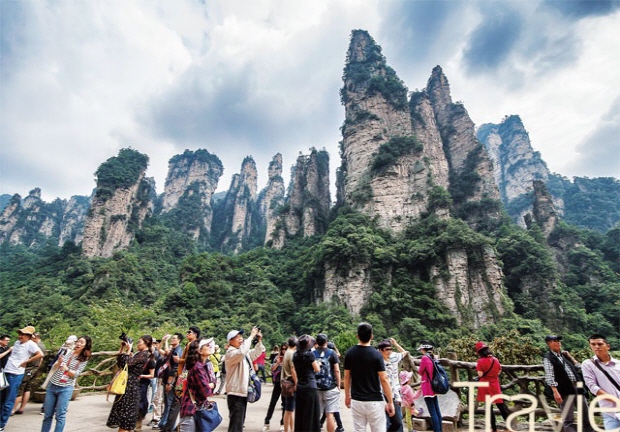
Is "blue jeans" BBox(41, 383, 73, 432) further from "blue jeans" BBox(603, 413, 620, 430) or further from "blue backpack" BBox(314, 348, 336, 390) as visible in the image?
"blue jeans" BBox(603, 413, 620, 430)

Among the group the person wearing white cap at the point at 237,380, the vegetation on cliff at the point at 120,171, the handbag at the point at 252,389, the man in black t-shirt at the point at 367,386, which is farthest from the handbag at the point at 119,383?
the vegetation on cliff at the point at 120,171

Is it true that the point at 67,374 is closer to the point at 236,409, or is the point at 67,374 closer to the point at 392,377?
the point at 236,409

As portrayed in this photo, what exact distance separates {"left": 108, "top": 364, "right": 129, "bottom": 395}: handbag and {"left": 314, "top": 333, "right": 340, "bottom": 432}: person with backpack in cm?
233

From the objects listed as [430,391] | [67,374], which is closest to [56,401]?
[67,374]

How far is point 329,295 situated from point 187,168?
192ft

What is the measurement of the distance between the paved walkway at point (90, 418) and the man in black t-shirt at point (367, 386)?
216 centimetres

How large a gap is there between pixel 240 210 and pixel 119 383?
6660 cm

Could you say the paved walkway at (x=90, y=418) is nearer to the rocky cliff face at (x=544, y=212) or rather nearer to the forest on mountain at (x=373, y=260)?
the forest on mountain at (x=373, y=260)

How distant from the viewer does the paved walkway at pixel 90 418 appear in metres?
4.73

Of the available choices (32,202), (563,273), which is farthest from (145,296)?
(32,202)

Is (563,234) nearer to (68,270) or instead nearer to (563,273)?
(563,273)

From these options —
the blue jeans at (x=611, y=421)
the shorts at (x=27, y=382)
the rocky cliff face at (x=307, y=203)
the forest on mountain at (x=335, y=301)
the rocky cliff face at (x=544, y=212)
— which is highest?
the rocky cliff face at (x=307, y=203)

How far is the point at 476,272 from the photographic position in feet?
88.7

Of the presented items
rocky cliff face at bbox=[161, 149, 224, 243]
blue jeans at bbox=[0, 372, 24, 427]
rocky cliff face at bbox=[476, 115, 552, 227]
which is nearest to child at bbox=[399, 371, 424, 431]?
blue jeans at bbox=[0, 372, 24, 427]
